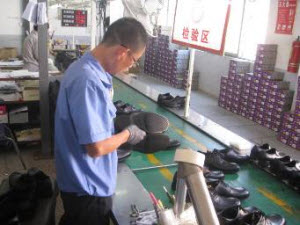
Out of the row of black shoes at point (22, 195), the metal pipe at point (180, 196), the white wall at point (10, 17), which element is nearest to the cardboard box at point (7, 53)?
the white wall at point (10, 17)

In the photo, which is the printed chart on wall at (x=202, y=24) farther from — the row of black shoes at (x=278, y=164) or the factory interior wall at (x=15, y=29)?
the factory interior wall at (x=15, y=29)

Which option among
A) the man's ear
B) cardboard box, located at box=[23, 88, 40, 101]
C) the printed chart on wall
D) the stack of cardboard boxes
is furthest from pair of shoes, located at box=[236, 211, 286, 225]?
the stack of cardboard boxes

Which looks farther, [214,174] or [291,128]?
[291,128]

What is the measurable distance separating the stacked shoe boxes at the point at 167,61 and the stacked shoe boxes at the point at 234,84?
6.20 feet

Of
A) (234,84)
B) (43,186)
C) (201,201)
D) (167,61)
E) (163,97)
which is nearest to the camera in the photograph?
(201,201)

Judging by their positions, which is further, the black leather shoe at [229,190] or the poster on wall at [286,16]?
the poster on wall at [286,16]

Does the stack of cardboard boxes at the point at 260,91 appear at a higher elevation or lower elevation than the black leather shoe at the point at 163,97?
lower

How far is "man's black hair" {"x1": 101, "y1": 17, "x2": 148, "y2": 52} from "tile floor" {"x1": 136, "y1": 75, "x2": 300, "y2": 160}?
449cm

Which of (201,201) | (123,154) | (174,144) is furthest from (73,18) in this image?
(201,201)

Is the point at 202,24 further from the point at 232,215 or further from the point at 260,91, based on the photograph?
the point at 260,91

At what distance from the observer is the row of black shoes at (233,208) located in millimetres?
1515

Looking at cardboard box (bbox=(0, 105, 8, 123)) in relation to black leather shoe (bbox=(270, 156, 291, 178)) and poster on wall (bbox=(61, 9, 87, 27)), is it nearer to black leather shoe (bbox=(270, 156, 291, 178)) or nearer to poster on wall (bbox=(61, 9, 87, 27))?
black leather shoe (bbox=(270, 156, 291, 178))

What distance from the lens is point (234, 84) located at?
7293mm

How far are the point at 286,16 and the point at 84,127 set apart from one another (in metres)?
5.97
